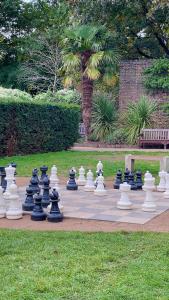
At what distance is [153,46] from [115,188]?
18.3m

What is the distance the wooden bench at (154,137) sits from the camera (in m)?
20.7

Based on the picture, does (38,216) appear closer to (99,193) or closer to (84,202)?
(84,202)

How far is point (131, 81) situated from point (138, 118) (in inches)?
130

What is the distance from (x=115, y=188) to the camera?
9.19 metres

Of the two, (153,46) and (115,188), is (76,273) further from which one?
(153,46)

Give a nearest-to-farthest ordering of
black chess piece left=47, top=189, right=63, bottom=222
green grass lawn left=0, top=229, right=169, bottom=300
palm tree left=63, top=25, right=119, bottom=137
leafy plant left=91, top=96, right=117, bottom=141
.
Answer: green grass lawn left=0, top=229, right=169, bottom=300, black chess piece left=47, top=189, right=63, bottom=222, palm tree left=63, top=25, right=119, bottom=137, leafy plant left=91, top=96, right=117, bottom=141

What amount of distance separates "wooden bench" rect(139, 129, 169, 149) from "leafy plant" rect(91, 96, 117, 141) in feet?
5.91

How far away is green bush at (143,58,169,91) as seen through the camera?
2272 cm

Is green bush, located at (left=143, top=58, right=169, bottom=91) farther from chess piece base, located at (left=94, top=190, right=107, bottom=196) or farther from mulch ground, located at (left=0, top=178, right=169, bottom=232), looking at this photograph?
mulch ground, located at (left=0, top=178, right=169, bottom=232)

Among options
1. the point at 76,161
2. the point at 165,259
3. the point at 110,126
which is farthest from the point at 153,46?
the point at 165,259

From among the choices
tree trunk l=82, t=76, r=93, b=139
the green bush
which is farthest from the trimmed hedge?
the green bush

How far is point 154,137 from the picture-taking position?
2088 centimetres

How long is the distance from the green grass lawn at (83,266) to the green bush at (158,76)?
17834mm

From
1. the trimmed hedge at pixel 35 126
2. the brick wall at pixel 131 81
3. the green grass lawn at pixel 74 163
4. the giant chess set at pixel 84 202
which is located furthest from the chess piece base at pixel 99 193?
the brick wall at pixel 131 81
